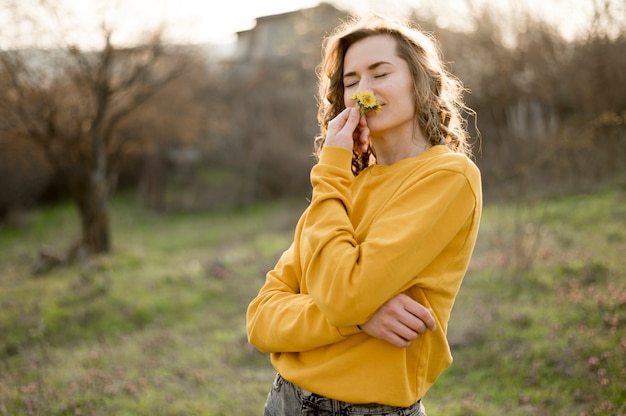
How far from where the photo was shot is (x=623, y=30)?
10023 mm

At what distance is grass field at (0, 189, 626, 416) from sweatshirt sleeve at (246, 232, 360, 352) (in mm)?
2185

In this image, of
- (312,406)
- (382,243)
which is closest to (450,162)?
(382,243)

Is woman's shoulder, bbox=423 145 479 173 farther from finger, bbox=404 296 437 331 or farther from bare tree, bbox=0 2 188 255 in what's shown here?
bare tree, bbox=0 2 188 255

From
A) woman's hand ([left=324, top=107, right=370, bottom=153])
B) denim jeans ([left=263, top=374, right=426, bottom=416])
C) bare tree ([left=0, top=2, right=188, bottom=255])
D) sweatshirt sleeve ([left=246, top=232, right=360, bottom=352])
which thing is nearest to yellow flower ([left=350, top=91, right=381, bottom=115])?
woman's hand ([left=324, top=107, right=370, bottom=153])

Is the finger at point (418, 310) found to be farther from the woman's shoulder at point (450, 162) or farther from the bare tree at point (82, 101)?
the bare tree at point (82, 101)

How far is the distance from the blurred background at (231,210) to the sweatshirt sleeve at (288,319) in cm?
103

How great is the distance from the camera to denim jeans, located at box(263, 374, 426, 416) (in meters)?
1.77

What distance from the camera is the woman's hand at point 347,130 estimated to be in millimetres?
1900

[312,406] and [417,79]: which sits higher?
[417,79]

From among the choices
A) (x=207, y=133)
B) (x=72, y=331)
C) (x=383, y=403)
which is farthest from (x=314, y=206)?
(x=207, y=133)

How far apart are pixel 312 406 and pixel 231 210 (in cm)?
1826

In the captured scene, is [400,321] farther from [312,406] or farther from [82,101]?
[82,101]

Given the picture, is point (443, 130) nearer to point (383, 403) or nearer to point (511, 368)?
point (383, 403)

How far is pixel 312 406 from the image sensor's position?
184 centimetres
